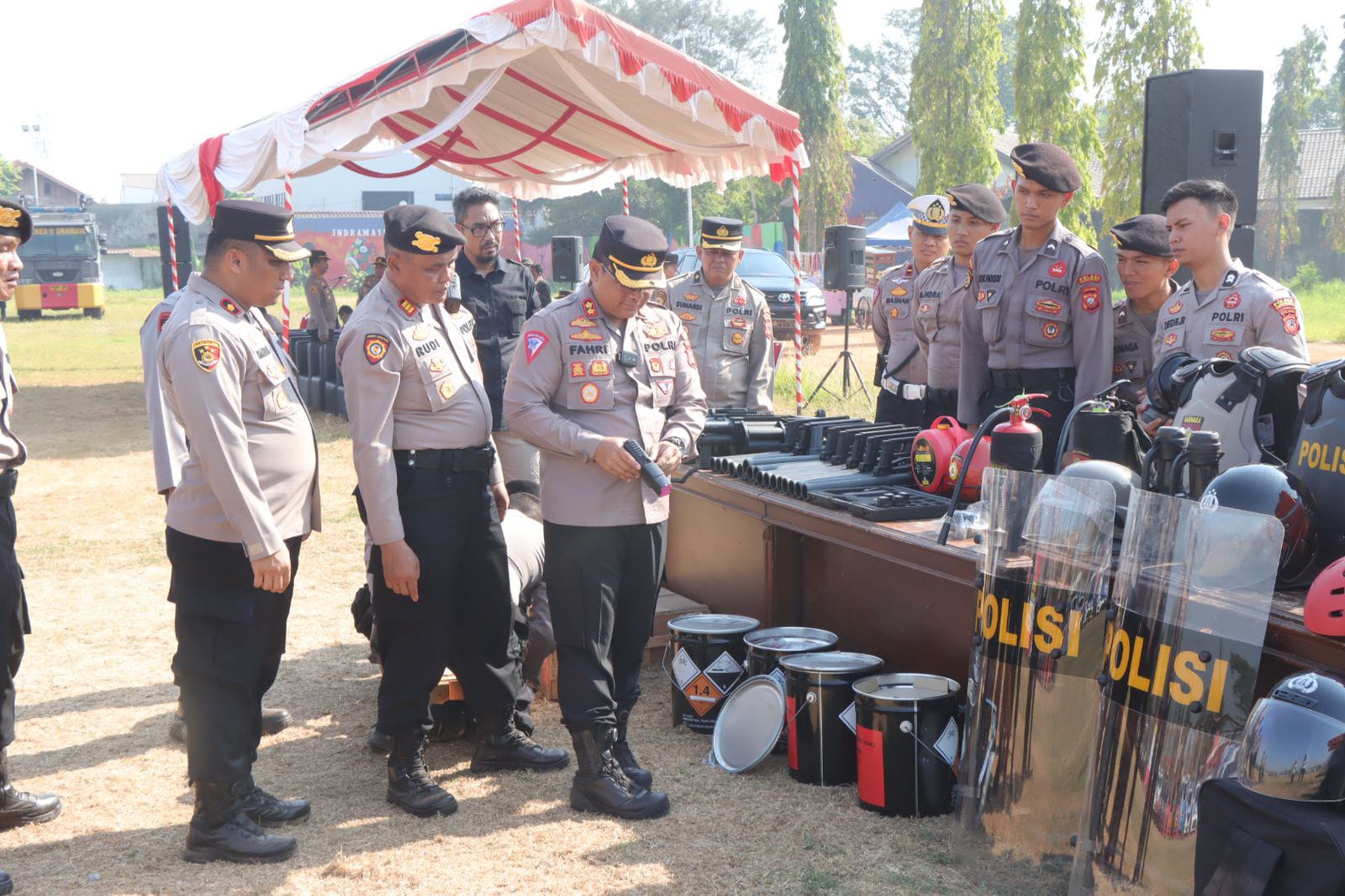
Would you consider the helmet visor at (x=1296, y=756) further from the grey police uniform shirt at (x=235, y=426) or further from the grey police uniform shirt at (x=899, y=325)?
the grey police uniform shirt at (x=899, y=325)

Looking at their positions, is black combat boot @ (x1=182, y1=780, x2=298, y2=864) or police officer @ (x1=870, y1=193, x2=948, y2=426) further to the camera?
police officer @ (x1=870, y1=193, x2=948, y2=426)

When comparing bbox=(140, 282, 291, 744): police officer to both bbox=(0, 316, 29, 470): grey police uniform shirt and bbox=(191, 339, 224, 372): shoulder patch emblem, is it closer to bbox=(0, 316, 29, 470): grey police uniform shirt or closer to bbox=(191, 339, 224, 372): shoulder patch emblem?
bbox=(0, 316, 29, 470): grey police uniform shirt

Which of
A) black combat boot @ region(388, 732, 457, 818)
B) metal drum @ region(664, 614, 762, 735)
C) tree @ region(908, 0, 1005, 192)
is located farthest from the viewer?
tree @ region(908, 0, 1005, 192)

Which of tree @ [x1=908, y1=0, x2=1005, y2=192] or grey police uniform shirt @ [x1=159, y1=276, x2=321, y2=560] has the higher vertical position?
tree @ [x1=908, y1=0, x2=1005, y2=192]

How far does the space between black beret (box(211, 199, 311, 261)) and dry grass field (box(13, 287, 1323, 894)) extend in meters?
1.90

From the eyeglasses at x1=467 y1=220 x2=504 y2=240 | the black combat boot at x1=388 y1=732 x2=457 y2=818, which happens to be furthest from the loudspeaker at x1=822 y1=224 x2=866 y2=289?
the black combat boot at x1=388 y1=732 x2=457 y2=818

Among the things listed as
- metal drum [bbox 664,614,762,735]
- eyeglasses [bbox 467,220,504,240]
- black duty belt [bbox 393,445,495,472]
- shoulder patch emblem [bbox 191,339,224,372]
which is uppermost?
eyeglasses [bbox 467,220,504,240]

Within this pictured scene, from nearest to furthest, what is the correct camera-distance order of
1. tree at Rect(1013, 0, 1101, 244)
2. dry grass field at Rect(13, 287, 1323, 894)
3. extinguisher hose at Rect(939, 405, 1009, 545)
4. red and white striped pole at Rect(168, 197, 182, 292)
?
1. dry grass field at Rect(13, 287, 1323, 894)
2. extinguisher hose at Rect(939, 405, 1009, 545)
3. red and white striped pole at Rect(168, 197, 182, 292)
4. tree at Rect(1013, 0, 1101, 244)

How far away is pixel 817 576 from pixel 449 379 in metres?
1.84

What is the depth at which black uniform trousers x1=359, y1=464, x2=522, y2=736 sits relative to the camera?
149 inches

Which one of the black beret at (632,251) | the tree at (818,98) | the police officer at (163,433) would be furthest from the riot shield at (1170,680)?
the tree at (818,98)

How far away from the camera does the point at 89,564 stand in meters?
7.60

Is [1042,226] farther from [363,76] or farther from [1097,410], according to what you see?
[363,76]

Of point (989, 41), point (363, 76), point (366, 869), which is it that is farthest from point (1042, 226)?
point (989, 41)
